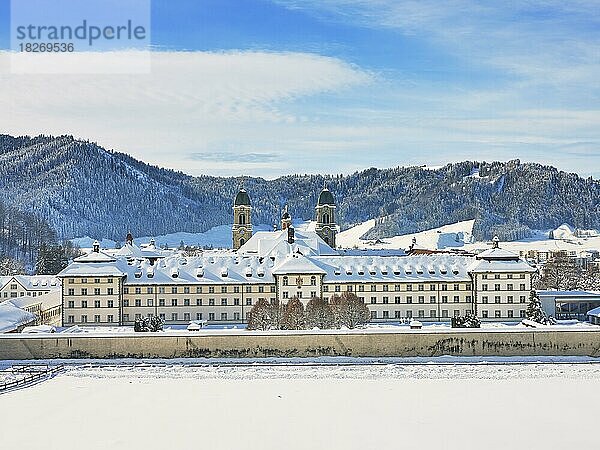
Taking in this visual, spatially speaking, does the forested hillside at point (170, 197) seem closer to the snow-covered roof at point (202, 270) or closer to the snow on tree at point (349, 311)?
the snow-covered roof at point (202, 270)

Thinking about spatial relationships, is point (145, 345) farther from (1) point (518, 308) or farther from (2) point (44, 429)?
(1) point (518, 308)

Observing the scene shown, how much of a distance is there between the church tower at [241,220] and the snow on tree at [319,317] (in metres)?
26.4

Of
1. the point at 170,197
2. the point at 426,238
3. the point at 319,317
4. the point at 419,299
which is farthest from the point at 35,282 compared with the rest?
the point at 170,197

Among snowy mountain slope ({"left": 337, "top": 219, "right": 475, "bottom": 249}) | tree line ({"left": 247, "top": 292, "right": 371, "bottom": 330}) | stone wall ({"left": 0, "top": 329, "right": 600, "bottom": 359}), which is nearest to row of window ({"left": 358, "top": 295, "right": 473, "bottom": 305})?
tree line ({"left": 247, "top": 292, "right": 371, "bottom": 330})

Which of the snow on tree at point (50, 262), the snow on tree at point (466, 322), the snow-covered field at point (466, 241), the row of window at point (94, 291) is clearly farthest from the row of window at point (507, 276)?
the snow-covered field at point (466, 241)

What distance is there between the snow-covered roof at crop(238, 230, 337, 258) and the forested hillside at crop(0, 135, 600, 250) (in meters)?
99.0

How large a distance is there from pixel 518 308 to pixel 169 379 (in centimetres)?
2138

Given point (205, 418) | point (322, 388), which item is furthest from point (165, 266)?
point (205, 418)

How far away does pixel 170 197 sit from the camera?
192 m

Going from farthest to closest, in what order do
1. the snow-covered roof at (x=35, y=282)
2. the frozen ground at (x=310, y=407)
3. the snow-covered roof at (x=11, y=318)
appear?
the snow-covered roof at (x=35, y=282) → the snow-covered roof at (x=11, y=318) → the frozen ground at (x=310, y=407)

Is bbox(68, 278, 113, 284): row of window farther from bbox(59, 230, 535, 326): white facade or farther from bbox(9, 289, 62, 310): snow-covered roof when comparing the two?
bbox(9, 289, 62, 310): snow-covered roof

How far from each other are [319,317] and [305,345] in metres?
3.98

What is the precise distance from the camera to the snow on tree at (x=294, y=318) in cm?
3797

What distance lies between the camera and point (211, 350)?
3484 centimetres
